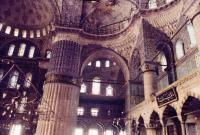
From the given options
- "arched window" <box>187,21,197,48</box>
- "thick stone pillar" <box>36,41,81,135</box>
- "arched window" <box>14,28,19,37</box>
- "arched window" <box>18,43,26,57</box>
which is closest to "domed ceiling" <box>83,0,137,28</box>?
"thick stone pillar" <box>36,41,81,135</box>

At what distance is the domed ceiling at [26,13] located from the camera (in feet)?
57.2

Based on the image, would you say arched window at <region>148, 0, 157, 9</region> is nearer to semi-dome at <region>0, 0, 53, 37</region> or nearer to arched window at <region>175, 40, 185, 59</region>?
arched window at <region>175, 40, 185, 59</region>

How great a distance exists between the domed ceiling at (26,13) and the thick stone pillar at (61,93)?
189 inches

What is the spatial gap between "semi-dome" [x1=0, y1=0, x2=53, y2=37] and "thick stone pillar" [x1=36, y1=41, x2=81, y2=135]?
485 centimetres

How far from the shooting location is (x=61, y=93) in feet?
41.7

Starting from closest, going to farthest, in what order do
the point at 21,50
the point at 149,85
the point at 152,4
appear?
the point at 149,85 < the point at 152,4 < the point at 21,50

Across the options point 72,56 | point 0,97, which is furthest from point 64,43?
point 0,97

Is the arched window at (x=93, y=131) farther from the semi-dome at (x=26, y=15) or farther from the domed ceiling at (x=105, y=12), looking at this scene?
the semi-dome at (x=26, y=15)

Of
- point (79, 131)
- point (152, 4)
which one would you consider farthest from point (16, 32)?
point (152, 4)

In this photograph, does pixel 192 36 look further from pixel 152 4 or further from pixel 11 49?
pixel 11 49

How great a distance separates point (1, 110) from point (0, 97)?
1109mm

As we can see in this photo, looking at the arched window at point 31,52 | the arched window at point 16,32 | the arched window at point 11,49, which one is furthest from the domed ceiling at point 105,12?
the arched window at point 11,49

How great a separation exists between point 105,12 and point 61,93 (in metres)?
8.68

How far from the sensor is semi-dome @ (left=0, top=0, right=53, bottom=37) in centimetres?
1752
